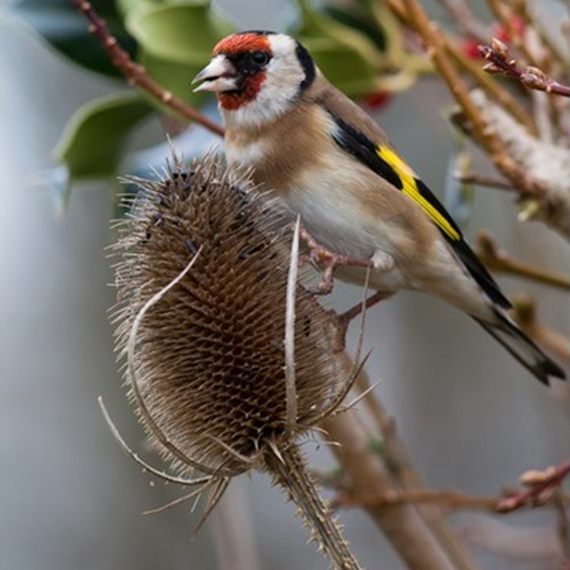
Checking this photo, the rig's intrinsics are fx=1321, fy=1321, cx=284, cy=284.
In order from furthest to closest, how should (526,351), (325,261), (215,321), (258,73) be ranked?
(526,351)
(258,73)
(325,261)
(215,321)

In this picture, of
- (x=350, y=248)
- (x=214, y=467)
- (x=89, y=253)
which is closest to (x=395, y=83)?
(x=350, y=248)

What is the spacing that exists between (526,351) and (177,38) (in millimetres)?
823

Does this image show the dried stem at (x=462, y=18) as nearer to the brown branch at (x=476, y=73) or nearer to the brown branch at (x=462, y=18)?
the brown branch at (x=462, y=18)

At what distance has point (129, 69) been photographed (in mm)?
2086

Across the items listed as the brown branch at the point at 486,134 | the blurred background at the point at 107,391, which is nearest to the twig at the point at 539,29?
the brown branch at the point at 486,134

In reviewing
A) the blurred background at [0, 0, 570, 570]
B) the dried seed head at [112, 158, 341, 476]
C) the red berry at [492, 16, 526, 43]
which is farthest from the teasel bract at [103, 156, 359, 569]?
the blurred background at [0, 0, 570, 570]

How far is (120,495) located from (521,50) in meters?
3.99

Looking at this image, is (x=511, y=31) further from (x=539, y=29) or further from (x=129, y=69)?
(x=129, y=69)

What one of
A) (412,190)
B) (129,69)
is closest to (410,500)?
(412,190)

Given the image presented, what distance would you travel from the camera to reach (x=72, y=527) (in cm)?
598

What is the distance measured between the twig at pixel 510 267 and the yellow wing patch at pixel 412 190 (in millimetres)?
94

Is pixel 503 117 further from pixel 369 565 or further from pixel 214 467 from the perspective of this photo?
pixel 369 565

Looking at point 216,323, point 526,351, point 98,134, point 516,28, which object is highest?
point 98,134

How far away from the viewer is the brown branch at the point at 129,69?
202cm
